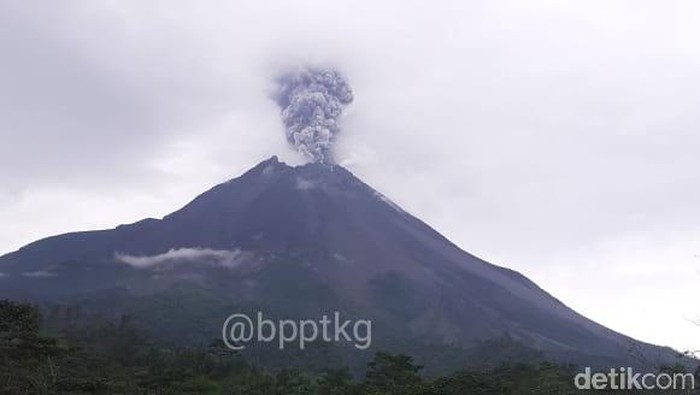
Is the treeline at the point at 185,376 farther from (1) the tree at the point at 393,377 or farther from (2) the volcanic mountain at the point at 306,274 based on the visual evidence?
(2) the volcanic mountain at the point at 306,274

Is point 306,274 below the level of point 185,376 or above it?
above

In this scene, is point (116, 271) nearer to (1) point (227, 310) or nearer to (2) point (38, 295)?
(2) point (38, 295)

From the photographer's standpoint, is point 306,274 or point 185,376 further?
point 306,274

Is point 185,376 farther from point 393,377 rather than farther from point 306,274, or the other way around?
point 306,274

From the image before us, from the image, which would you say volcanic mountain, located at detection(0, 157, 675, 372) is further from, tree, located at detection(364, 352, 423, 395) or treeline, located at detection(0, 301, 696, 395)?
tree, located at detection(364, 352, 423, 395)

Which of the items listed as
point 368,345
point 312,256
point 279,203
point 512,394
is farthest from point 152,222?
point 512,394

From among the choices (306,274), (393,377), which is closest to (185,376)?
(393,377)
